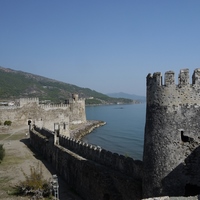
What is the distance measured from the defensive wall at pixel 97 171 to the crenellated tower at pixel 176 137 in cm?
210

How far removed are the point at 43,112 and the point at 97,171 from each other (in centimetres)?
4326

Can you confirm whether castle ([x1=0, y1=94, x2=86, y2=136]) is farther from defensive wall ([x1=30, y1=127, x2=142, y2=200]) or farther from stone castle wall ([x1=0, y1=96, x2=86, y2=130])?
defensive wall ([x1=30, y1=127, x2=142, y2=200])

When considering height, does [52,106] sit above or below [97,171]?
above

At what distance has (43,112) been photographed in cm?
5747

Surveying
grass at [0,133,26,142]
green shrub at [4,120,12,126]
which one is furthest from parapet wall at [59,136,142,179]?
green shrub at [4,120,12,126]

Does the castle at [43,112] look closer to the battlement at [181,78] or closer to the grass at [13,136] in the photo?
the grass at [13,136]

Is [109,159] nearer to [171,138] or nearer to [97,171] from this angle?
[97,171]

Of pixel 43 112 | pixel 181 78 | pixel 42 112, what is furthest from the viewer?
pixel 43 112

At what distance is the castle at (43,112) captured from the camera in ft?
175

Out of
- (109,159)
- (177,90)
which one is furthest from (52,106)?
(177,90)

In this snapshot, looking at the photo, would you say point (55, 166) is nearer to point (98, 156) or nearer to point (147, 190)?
point (98, 156)

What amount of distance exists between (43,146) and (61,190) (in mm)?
11369

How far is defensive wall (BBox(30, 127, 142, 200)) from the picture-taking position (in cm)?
1305

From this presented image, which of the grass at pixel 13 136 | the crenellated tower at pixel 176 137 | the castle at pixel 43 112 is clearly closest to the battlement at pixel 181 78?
the crenellated tower at pixel 176 137
